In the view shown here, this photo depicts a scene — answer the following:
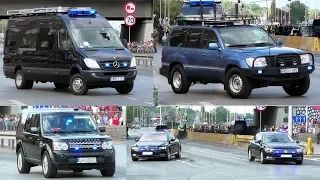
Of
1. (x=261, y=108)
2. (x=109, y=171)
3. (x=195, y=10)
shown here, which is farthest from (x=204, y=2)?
(x=109, y=171)

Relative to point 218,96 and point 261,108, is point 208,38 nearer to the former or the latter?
point 218,96

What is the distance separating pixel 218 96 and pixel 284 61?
1056mm

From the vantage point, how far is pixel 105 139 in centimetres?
1154

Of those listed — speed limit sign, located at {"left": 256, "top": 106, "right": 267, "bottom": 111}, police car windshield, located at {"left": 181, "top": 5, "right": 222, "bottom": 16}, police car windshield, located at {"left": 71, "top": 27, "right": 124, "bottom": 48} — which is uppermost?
police car windshield, located at {"left": 181, "top": 5, "right": 222, "bottom": 16}

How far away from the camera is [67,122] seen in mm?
11953

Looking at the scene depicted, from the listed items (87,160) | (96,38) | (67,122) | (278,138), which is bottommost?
(87,160)

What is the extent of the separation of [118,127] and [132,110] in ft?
1.27

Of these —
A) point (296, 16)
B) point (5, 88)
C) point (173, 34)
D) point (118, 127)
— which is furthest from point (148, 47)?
point (5, 88)

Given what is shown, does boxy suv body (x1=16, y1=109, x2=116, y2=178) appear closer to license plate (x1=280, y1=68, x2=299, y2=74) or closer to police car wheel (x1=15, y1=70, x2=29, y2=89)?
police car wheel (x1=15, y1=70, x2=29, y2=89)

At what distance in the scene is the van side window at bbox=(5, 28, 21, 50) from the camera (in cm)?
1407

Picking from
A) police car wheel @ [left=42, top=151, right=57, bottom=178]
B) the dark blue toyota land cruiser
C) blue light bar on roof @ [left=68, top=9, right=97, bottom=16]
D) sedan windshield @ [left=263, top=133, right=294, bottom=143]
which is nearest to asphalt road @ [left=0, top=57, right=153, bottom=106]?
the dark blue toyota land cruiser

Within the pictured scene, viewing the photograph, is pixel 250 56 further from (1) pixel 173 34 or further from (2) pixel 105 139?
(2) pixel 105 139

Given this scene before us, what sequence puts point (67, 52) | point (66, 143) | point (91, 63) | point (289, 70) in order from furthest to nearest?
point (67, 52)
point (91, 63)
point (66, 143)
point (289, 70)

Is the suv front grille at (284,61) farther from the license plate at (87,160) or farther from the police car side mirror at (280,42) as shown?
the license plate at (87,160)
